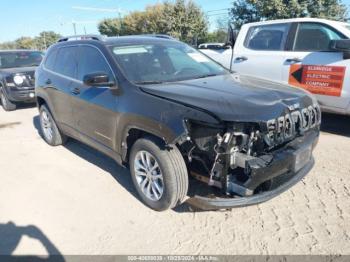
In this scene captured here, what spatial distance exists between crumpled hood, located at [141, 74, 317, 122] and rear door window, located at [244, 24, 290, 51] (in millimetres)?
2676

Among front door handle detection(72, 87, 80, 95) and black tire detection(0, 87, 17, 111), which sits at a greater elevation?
front door handle detection(72, 87, 80, 95)

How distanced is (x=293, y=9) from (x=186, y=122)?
19764mm

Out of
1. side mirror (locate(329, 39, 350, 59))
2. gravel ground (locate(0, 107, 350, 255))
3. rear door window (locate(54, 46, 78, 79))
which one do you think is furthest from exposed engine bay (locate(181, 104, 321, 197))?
side mirror (locate(329, 39, 350, 59))

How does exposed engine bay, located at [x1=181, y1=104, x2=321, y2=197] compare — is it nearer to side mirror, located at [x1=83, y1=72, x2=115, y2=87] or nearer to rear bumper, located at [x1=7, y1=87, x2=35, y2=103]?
side mirror, located at [x1=83, y1=72, x2=115, y2=87]

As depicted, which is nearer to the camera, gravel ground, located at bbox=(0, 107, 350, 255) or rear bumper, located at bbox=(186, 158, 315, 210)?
rear bumper, located at bbox=(186, 158, 315, 210)

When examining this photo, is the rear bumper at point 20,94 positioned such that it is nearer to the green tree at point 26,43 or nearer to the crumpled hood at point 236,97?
the crumpled hood at point 236,97

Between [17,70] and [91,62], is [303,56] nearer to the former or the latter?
[91,62]

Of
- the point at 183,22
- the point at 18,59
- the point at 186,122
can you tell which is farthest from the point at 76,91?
the point at 183,22

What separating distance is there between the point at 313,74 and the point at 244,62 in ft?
4.67

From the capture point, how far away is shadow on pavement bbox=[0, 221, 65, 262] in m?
2.96

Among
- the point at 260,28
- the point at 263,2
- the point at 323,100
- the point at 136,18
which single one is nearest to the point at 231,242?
the point at 323,100

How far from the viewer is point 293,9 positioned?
789 inches

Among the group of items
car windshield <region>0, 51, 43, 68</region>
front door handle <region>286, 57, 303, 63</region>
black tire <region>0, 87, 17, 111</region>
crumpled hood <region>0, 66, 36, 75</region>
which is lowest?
black tire <region>0, 87, 17, 111</region>

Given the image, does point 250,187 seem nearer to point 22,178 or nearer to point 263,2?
point 22,178
